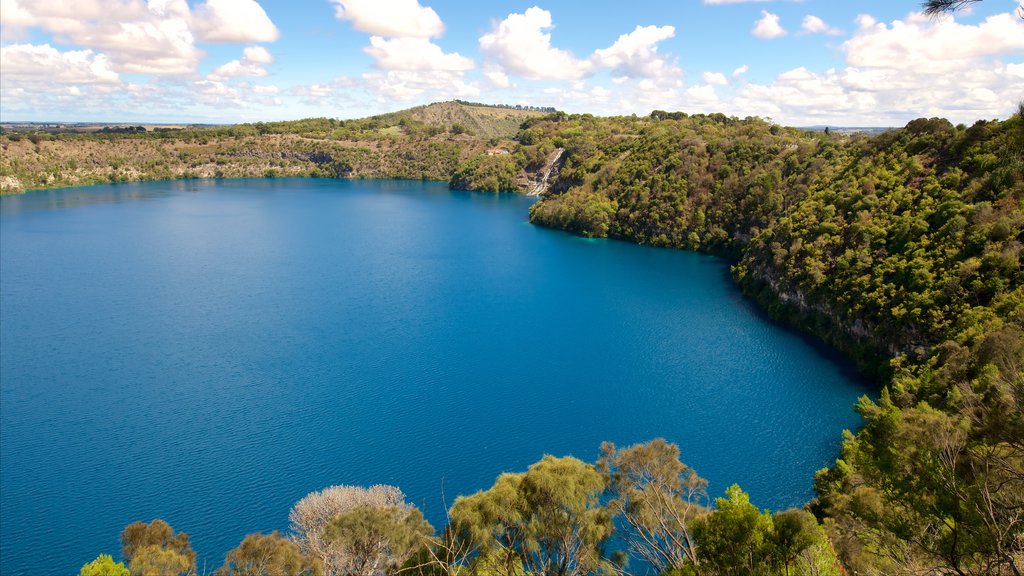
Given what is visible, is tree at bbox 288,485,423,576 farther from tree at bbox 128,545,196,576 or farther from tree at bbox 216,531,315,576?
tree at bbox 128,545,196,576

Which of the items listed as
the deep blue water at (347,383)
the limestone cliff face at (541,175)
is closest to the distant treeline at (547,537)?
the deep blue water at (347,383)

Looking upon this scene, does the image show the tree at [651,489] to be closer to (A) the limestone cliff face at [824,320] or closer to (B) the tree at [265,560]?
(B) the tree at [265,560]

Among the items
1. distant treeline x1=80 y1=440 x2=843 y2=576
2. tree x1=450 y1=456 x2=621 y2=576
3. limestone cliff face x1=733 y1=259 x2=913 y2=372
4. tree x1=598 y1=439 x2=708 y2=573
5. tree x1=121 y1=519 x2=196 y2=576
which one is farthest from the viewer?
limestone cliff face x1=733 y1=259 x2=913 y2=372

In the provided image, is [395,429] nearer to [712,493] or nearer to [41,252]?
[712,493]

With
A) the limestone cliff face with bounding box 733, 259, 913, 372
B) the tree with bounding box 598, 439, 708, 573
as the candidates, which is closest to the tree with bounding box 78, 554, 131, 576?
the tree with bounding box 598, 439, 708, 573

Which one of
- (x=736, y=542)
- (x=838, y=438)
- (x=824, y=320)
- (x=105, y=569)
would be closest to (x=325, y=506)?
(x=105, y=569)

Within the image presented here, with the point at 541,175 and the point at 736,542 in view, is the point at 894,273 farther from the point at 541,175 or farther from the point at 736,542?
Answer: the point at 541,175
